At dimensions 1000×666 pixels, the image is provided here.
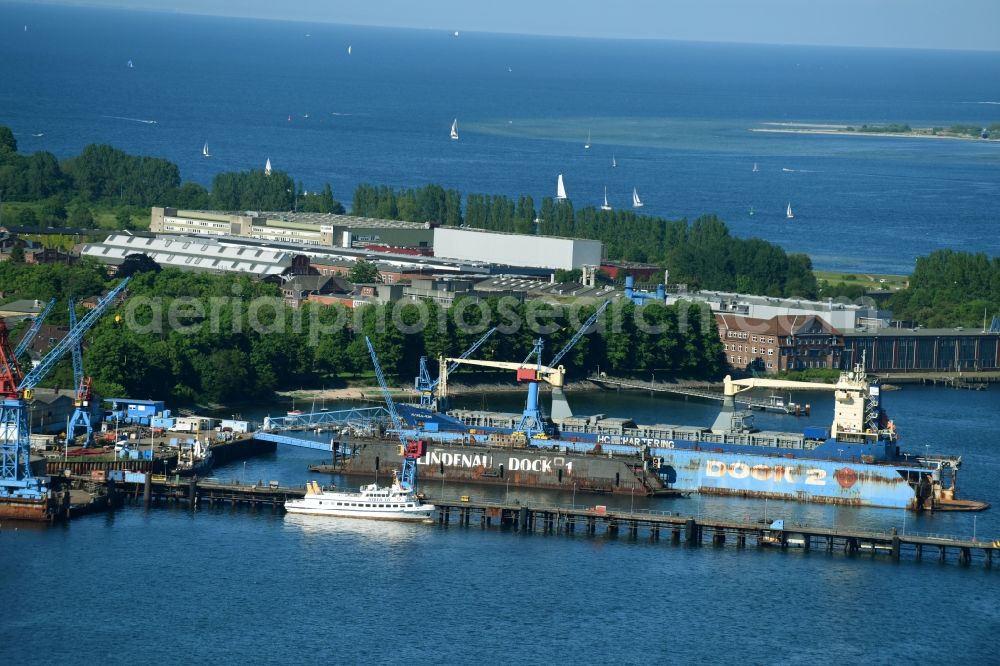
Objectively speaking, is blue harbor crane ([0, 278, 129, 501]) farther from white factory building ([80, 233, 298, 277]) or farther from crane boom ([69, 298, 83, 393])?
white factory building ([80, 233, 298, 277])

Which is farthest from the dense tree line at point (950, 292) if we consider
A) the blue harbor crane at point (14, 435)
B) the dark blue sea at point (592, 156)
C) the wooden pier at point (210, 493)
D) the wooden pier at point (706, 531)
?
the blue harbor crane at point (14, 435)

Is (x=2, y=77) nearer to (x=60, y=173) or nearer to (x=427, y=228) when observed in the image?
(x=60, y=173)

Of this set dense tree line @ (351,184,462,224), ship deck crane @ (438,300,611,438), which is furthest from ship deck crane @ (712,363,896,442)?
dense tree line @ (351,184,462,224)

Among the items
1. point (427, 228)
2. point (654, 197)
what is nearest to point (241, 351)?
point (427, 228)

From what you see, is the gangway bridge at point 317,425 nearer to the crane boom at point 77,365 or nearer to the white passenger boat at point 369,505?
the crane boom at point 77,365

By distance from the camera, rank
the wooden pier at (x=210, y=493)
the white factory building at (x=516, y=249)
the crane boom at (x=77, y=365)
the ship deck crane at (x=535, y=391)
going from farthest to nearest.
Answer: the white factory building at (x=516, y=249) → the crane boom at (x=77, y=365) → the ship deck crane at (x=535, y=391) → the wooden pier at (x=210, y=493)

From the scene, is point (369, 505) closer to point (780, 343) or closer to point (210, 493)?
point (210, 493)
